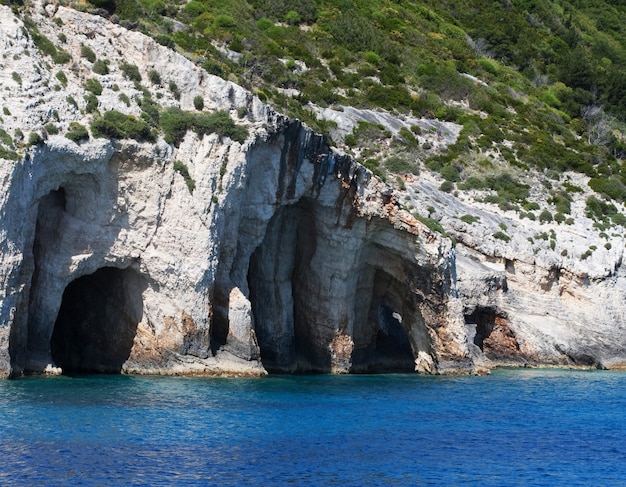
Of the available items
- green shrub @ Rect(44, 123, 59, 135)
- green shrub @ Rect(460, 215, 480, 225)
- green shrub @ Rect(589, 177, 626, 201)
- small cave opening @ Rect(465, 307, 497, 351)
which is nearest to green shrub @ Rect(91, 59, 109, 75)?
green shrub @ Rect(44, 123, 59, 135)

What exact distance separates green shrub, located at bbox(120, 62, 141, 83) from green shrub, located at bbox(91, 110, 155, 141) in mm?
2637

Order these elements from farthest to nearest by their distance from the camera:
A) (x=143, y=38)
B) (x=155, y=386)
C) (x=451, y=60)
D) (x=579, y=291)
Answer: (x=451, y=60) → (x=579, y=291) → (x=143, y=38) → (x=155, y=386)

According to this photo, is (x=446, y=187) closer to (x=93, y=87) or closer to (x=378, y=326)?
(x=378, y=326)

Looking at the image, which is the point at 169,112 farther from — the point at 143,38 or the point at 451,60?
the point at 451,60

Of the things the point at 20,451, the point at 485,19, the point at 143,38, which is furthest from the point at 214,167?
the point at 485,19

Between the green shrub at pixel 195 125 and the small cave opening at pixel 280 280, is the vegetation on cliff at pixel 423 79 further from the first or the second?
the small cave opening at pixel 280 280

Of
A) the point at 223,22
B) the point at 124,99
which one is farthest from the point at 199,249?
the point at 223,22

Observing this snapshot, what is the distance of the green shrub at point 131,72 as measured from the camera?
37.8 m

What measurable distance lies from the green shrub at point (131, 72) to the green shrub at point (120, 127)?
8.65 feet

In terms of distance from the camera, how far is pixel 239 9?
258 feet

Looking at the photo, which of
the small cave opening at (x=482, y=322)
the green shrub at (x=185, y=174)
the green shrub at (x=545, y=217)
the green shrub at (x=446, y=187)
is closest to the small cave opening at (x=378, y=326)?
→ the small cave opening at (x=482, y=322)

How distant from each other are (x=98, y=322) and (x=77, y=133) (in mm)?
8042

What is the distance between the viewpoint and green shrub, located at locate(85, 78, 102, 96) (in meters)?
36.1

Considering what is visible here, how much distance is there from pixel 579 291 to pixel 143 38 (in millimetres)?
27003
